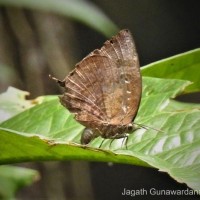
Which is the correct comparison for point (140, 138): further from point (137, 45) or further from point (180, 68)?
point (137, 45)

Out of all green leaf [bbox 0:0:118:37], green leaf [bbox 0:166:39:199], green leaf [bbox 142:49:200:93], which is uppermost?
green leaf [bbox 0:0:118:37]

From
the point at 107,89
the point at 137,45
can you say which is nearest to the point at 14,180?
the point at 107,89

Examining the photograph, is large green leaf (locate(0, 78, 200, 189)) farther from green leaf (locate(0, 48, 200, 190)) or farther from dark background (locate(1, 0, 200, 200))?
dark background (locate(1, 0, 200, 200))

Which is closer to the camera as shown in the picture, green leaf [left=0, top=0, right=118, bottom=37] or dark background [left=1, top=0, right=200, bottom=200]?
green leaf [left=0, top=0, right=118, bottom=37]

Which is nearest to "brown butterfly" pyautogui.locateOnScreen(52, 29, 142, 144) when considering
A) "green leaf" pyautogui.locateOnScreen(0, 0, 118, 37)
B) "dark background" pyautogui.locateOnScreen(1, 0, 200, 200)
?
"green leaf" pyautogui.locateOnScreen(0, 0, 118, 37)

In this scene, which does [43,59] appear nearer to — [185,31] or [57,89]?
[57,89]

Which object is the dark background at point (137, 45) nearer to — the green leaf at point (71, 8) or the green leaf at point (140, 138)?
the green leaf at point (71, 8)

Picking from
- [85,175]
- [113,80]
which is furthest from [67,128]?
[85,175]

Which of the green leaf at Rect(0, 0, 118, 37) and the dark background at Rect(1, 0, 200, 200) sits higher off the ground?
the green leaf at Rect(0, 0, 118, 37)
